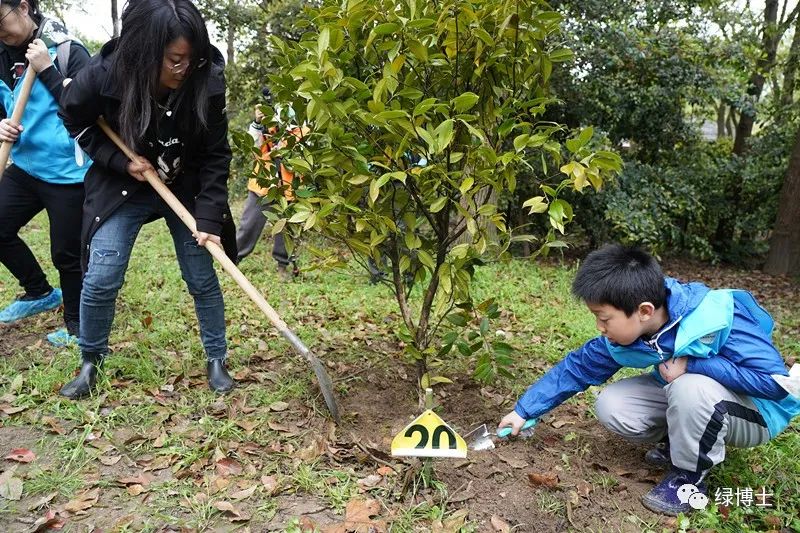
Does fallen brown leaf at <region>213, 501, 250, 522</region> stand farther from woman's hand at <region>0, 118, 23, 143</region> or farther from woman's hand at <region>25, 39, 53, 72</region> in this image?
woman's hand at <region>25, 39, 53, 72</region>

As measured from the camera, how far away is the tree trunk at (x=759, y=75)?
25.8ft

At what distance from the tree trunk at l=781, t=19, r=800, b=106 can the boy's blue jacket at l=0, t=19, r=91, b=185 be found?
328 inches

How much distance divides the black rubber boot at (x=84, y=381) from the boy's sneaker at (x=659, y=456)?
252cm

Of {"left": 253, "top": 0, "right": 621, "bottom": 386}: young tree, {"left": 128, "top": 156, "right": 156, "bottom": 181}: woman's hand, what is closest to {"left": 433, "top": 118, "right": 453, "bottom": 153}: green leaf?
{"left": 253, "top": 0, "right": 621, "bottom": 386}: young tree

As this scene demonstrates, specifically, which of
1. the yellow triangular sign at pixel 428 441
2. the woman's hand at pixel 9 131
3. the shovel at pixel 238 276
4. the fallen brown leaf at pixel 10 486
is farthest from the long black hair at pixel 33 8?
the yellow triangular sign at pixel 428 441

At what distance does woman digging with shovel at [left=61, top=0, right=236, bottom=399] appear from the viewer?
2.29 meters

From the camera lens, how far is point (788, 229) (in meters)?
7.87

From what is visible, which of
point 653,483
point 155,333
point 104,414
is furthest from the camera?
point 155,333

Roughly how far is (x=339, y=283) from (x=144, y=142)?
280cm

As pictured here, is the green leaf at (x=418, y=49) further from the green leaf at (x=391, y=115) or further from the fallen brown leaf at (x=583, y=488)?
the fallen brown leaf at (x=583, y=488)

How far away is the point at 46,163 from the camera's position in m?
3.11

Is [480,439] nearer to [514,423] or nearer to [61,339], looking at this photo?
[514,423]

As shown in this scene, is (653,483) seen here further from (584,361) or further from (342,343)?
(342,343)

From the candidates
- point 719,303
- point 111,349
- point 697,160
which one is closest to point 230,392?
point 111,349
